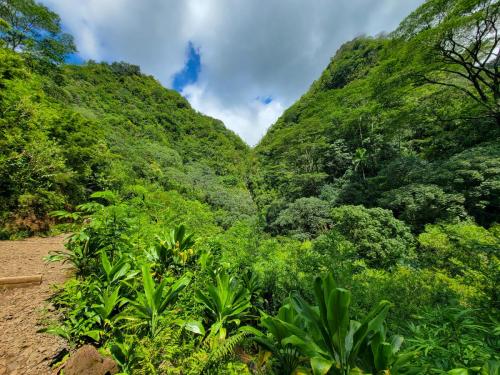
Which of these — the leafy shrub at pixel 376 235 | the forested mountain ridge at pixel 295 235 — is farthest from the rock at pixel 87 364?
the leafy shrub at pixel 376 235

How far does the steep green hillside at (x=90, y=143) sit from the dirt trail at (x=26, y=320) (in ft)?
6.88

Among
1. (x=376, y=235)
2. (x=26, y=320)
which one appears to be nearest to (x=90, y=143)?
(x=26, y=320)

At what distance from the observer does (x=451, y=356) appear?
138cm

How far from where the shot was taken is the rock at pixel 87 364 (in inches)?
58.9

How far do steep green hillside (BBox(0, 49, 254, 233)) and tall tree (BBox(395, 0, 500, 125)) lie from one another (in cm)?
1206

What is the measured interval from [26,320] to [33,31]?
660 inches

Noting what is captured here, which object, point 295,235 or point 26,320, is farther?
point 295,235

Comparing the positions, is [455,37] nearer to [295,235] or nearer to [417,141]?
[295,235]

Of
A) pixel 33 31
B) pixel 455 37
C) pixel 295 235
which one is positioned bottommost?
pixel 295 235

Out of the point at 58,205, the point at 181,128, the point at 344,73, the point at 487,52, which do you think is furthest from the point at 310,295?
the point at 344,73

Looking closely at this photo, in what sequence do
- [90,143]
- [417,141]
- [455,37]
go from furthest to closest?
[417,141]
[90,143]
[455,37]

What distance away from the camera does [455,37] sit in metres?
7.81

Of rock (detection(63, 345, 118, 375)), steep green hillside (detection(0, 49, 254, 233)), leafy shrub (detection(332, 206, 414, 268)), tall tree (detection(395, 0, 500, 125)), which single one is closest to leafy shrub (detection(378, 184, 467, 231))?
leafy shrub (detection(332, 206, 414, 268))

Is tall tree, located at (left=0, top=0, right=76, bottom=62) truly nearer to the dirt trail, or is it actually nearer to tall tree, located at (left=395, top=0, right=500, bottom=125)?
the dirt trail
